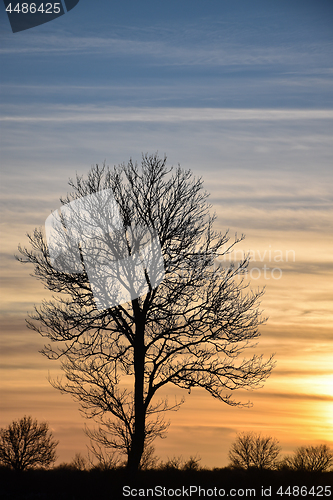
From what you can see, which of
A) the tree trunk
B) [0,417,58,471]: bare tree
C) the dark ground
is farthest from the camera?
[0,417,58,471]: bare tree

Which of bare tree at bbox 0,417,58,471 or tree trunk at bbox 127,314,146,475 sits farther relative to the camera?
bare tree at bbox 0,417,58,471

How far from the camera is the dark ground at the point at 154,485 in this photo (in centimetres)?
1370

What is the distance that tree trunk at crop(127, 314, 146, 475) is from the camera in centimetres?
1452

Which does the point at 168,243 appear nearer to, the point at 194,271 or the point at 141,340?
the point at 194,271

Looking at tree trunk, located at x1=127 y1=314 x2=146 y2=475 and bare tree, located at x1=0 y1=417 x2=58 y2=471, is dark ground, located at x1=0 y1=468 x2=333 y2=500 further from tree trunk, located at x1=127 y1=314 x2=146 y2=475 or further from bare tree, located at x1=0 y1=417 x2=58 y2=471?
bare tree, located at x1=0 y1=417 x2=58 y2=471

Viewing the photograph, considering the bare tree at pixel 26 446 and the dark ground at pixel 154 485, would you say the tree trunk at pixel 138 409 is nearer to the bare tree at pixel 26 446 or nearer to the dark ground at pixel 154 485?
the dark ground at pixel 154 485

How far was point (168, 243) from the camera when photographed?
15.9m

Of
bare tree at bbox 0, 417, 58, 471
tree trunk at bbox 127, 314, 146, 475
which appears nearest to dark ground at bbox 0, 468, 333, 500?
tree trunk at bbox 127, 314, 146, 475

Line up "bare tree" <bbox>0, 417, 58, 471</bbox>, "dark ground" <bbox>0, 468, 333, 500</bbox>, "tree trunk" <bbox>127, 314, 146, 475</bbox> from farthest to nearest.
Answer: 1. "bare tree" <bbox>0, 417, 58, 471</bbox>
2. "tree trunk" <bbox>127, 314, 146, 475</bbox>
3. "dark ground" <bbox>0, 468, 333, 500</bbox>

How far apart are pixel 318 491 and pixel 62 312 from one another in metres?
9.70

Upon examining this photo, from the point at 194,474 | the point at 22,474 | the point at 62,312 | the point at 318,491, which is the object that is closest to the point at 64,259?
the point at 62,312

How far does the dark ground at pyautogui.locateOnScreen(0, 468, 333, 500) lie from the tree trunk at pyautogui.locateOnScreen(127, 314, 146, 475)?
0.43 meters

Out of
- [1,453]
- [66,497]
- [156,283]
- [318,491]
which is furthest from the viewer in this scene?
[1,453]

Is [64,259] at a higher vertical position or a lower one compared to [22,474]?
higher
